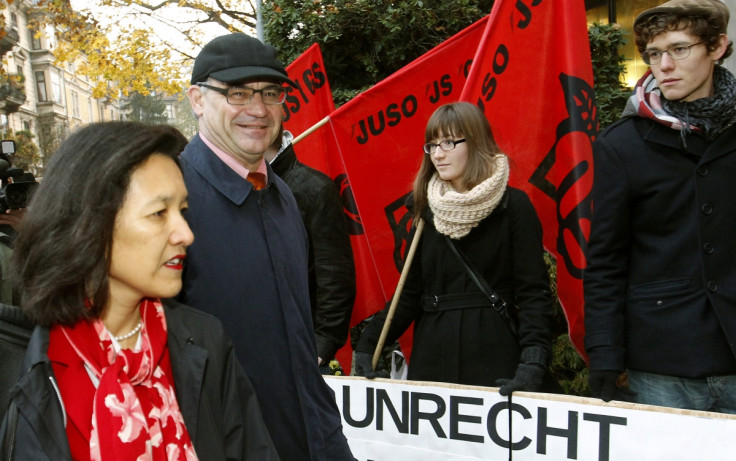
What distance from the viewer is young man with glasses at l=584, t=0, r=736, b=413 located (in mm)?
2469

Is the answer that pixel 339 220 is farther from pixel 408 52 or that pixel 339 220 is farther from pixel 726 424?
pixel 408 52

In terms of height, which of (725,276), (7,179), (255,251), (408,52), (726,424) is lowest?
(726,424)

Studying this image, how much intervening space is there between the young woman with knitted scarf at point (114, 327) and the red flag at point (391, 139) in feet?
8.40

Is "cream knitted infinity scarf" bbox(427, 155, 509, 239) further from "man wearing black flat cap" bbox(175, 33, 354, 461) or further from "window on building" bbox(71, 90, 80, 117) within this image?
"window on building" bbox(71, 90, 80, 117)

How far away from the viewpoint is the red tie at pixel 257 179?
2.38 metres

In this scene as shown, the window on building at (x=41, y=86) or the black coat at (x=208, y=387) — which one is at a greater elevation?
the window on building at (x=41, y=86)

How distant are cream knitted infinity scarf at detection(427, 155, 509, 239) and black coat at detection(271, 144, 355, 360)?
2.33 feet

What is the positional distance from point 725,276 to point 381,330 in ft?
4.93

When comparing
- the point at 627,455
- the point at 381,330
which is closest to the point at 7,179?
the point at 381,330

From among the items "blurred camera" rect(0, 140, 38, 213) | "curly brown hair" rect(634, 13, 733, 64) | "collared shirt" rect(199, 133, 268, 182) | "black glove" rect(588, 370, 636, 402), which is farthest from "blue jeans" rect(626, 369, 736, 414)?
"blurred camera" rect(0, 140, 38, 213)

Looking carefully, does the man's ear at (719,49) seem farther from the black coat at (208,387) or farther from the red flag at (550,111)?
the black coat at (208,387)

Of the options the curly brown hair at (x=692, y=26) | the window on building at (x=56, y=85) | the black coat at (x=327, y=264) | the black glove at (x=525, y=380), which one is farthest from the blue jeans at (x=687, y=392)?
the window on building at (x=56, y=85)

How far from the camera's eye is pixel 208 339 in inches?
69.2

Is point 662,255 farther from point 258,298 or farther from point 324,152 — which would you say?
point 324,152
